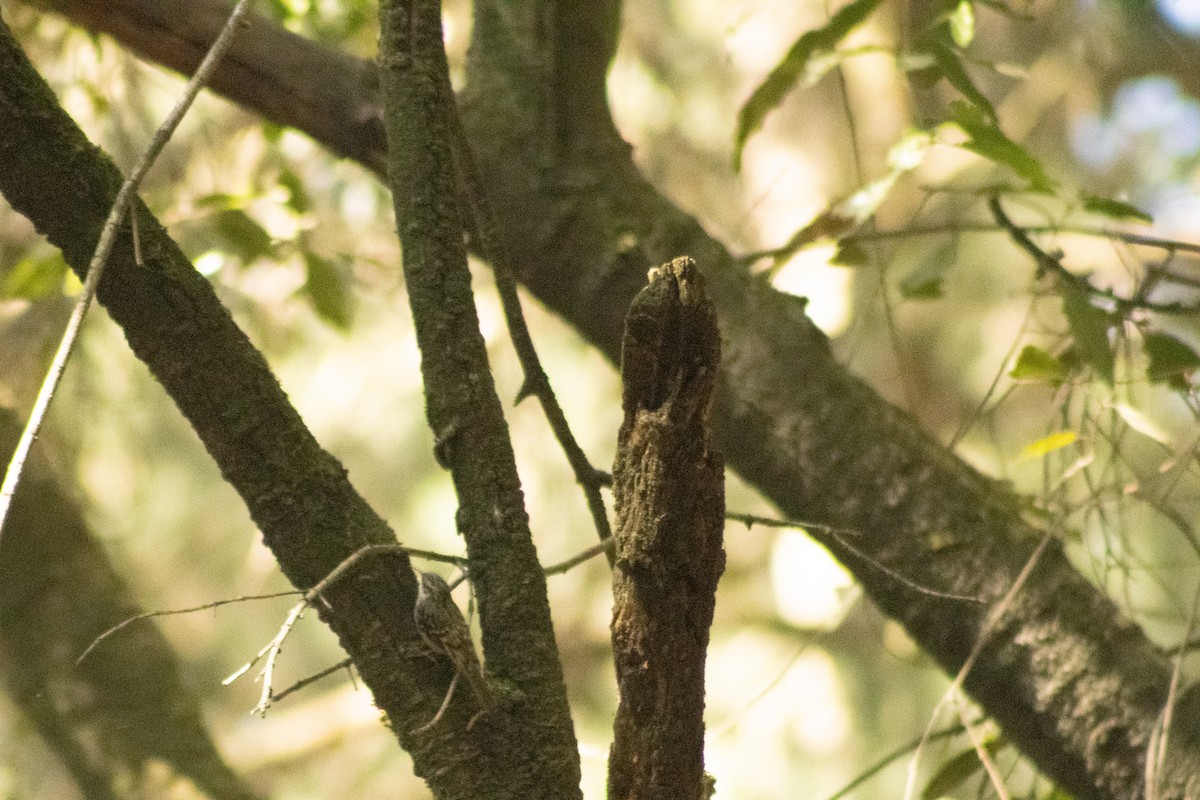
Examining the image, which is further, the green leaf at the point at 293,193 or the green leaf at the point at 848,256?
the green leaf at the point at 293,193

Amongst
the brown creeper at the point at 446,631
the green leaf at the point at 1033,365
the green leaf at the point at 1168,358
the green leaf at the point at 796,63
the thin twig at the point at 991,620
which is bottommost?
the thin twig at the point at 991,620

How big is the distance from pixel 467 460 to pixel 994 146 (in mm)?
668

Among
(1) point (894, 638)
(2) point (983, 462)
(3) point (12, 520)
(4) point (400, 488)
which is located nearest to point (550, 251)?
(3) point (12, 520)

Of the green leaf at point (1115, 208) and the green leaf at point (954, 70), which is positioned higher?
the green leaf at point (954, 70)

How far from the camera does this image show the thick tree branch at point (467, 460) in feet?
2.58

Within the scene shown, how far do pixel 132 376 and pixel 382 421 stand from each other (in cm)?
180

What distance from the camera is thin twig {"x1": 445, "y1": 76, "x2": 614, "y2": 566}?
0.95 metres

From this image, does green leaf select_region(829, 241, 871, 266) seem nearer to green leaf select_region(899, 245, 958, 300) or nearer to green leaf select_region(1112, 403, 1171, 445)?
green leaf select_region(899, 245, 958, 300)

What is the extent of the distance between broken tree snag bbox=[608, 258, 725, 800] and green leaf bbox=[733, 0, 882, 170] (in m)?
0.75

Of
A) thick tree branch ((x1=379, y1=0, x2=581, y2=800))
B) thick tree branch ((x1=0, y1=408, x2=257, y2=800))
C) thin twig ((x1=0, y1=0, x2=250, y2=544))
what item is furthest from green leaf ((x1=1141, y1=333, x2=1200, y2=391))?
thick tree branch ((x1=0, y1=408, x2=257, y2=800))

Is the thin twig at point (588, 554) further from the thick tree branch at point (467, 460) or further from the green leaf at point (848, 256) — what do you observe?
the green leaf at point (848, 256)

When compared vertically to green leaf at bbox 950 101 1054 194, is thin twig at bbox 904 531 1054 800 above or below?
below

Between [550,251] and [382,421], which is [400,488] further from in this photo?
[550,251]

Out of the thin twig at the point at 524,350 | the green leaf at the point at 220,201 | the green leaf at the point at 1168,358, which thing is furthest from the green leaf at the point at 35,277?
the green leaf at the point at 1168,358
